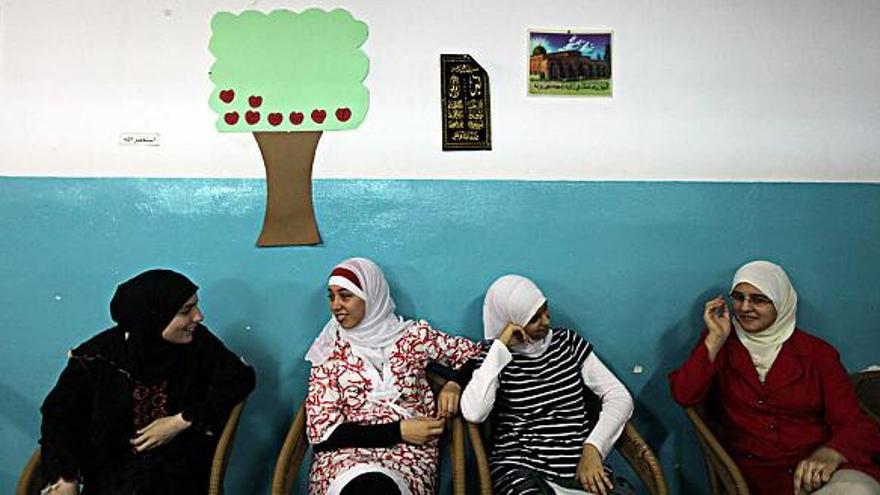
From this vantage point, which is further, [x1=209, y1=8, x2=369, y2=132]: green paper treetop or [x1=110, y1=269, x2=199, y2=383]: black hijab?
[x1=209, y1=8, x2=369, y2=132]: green paper treetop

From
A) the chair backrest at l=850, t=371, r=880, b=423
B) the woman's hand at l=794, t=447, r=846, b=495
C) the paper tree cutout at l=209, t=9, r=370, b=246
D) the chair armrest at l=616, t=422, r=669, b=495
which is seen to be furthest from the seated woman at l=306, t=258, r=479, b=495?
the chair backrest at l=850, t=371, r=880, b=423

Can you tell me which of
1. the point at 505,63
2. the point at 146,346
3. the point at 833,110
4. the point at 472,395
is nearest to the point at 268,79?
the point at 505,63

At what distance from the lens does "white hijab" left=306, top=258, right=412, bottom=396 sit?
2762mm

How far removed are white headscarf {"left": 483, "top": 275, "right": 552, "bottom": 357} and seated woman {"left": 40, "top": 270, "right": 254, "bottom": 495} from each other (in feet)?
2.75

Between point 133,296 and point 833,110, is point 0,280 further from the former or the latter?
point 833,110

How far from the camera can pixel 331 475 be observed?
8.40 feet

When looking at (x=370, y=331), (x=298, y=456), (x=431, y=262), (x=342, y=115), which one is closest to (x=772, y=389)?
(x=431, y=262)

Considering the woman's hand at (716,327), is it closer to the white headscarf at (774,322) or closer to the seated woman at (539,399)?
the white headscarf at (774,322)

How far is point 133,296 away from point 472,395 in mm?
1097

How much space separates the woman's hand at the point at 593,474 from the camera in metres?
2.55

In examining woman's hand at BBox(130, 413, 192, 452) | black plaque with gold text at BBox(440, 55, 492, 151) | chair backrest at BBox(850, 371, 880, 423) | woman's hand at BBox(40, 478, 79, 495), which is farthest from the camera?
black plaque with gold text at BBox(440, 55, 492, 151)

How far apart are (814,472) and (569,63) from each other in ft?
5.28

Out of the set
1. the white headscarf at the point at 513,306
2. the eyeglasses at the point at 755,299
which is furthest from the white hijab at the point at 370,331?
the eyeglasses at the point at 755,299

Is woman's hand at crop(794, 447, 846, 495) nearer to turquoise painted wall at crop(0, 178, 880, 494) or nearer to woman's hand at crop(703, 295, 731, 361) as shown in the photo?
woman's hand at crop(703, 295, 731, 361)
